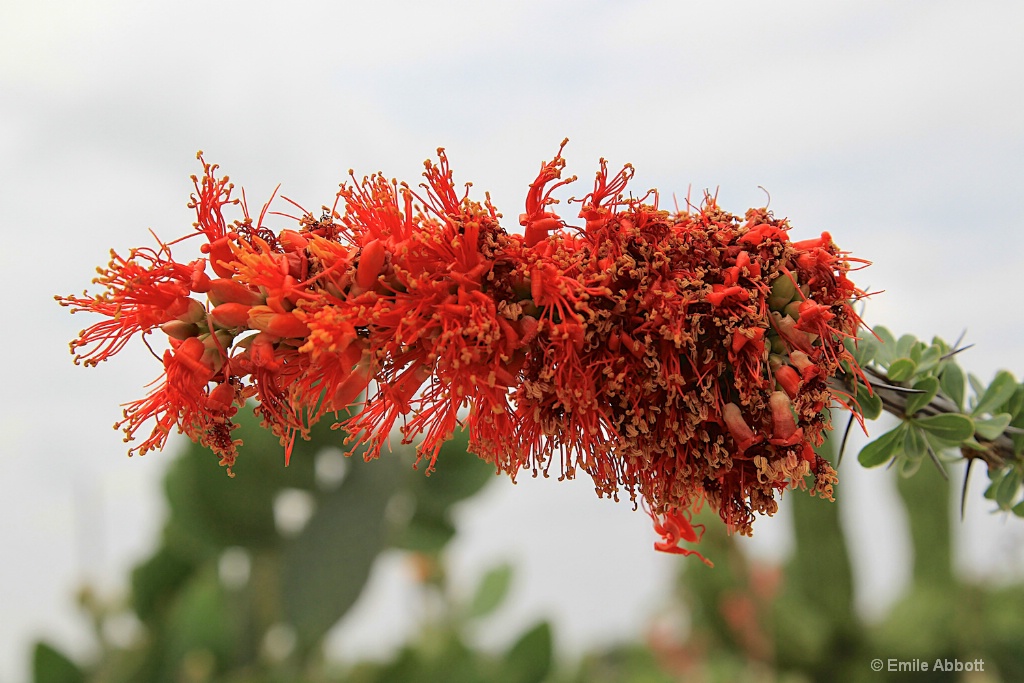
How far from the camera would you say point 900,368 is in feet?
3.84

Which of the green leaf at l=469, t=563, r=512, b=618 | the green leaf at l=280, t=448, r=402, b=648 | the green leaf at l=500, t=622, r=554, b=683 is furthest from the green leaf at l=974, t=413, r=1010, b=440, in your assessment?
the green leaf at l=469, t=563, r=512, b=618

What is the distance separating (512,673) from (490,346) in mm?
3352

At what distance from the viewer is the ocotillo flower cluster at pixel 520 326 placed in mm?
940

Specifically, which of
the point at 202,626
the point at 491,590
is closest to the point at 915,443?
the point at 202,626

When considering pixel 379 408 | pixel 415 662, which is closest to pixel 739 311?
pixel 379 408

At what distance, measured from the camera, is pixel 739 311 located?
97 cm

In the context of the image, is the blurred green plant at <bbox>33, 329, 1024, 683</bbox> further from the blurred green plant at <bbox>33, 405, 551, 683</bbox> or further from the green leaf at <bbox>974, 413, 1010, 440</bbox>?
the green leaf at <bbox>974, 413, 1010, 440</bbox>

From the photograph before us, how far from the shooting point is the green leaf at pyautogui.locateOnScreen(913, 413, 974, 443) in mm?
1161

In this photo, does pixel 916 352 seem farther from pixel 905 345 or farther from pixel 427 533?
pixel 427 533

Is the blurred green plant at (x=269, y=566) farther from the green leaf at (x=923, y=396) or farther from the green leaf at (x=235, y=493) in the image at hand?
the green leaf at (x=923, y=396)

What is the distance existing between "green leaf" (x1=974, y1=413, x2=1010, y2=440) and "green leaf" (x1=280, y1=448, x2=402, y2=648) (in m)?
2.45

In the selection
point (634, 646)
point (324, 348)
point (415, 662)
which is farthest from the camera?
point (634, 646)

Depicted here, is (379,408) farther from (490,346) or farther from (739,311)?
(739,311)

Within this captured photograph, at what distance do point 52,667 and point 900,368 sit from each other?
3.86m
